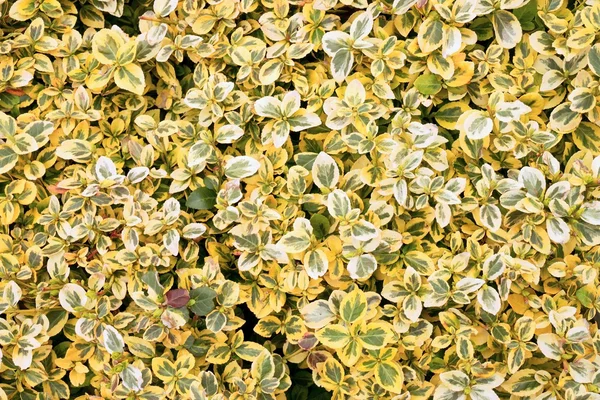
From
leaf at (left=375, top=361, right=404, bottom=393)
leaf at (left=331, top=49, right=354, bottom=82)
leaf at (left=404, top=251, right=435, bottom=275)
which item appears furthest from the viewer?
leaf at (left=331, top=49, right=354, bottom=82)

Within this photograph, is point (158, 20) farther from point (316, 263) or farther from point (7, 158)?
point (316, 263)

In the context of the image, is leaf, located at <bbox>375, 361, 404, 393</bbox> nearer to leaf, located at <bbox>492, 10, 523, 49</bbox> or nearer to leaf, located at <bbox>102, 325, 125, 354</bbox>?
leaf, located at <bbox>102, 325, 125, 354</bbox>

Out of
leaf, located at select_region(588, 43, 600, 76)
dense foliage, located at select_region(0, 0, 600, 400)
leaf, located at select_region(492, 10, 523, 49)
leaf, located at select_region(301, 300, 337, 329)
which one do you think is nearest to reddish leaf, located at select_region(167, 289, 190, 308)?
dense foliage, located at select_region(0, 0, 600, 400)

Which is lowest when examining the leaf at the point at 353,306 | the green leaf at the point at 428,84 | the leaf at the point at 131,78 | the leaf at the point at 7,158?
the leaf at the point at 353,306

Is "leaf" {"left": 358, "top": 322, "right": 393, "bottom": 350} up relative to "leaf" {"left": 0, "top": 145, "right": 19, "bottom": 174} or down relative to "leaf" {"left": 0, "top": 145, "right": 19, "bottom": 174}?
down

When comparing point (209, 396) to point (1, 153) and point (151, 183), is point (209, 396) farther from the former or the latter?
point (1, 153)

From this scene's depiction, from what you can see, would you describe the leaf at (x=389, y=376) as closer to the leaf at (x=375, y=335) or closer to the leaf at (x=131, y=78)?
the leaf at (x=375, y=335)

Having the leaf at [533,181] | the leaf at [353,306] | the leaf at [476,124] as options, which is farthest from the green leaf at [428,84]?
the leaf at [353,306]

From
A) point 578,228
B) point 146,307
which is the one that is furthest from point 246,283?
point 578,228
